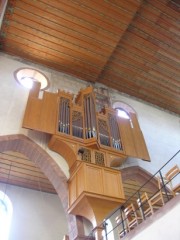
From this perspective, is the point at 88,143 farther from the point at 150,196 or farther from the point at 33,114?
the point at 150,196

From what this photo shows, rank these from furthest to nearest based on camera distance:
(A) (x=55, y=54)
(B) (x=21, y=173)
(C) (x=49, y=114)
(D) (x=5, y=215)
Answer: (A) (x=55, y=54)
(B) (x=21, y=173)
(D) (x=5, y=215)
(C) (x=49, y=114)

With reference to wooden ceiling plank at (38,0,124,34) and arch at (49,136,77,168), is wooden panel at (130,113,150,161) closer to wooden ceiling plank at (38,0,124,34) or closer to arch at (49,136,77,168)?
arch at (49,136,77,168)

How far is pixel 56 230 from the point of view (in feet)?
33.1

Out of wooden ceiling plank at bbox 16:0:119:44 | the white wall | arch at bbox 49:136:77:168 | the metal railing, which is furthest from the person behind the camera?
wooden ceiling plank at bbox 16:0:119:44

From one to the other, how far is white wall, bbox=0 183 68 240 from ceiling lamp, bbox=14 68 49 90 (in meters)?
3.95

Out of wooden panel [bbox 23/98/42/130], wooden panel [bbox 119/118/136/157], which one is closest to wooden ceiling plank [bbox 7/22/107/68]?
wooden panel [bbox 119/118/136/157]

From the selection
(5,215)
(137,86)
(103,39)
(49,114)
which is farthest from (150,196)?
(103,39)

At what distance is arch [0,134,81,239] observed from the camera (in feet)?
24.9

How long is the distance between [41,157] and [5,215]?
331cm

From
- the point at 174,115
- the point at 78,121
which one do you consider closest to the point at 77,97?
the point at 78,121

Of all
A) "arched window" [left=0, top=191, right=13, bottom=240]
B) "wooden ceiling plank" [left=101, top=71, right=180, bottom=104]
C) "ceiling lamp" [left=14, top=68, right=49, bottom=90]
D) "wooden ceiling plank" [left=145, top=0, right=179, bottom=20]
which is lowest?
"arched window" [left=0, top=191, right=13, bottom=240]

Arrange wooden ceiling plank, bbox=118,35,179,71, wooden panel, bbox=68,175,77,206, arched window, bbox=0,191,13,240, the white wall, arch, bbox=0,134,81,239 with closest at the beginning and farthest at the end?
wooden panel, bbox=68,175,77,206
arch, bbox=0,134,81,239
arched window, bbox=0,191,13,240
the white wall
wooden ceiling plank, bbox=118,35,179,71

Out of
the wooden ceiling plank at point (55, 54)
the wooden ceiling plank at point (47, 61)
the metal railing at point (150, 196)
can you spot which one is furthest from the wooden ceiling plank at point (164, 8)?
the metal railing at point (150, 196)

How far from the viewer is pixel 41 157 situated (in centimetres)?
794
